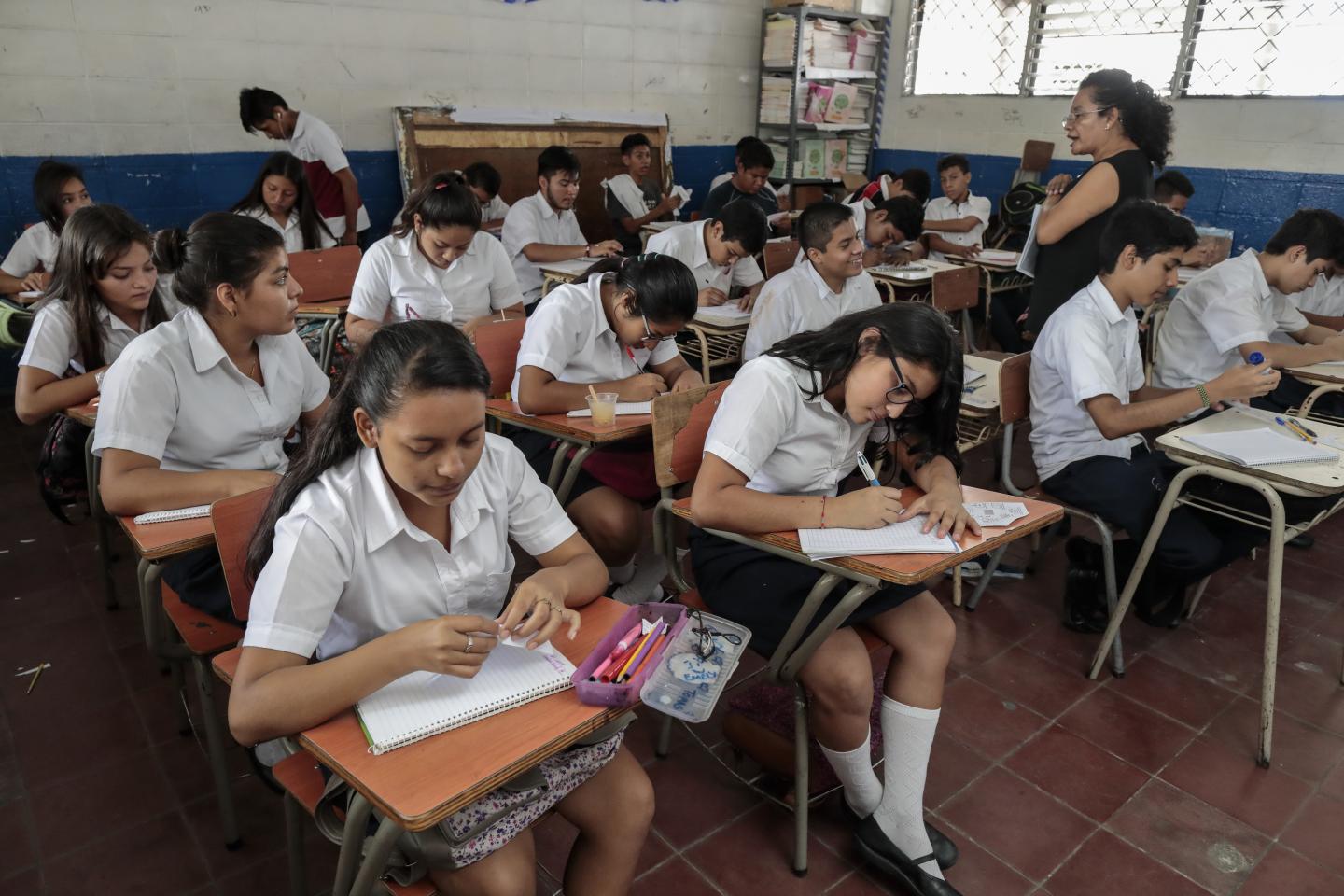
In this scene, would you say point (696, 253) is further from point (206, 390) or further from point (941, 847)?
point (941, 847)

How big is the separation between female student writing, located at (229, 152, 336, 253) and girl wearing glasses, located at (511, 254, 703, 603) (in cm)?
200

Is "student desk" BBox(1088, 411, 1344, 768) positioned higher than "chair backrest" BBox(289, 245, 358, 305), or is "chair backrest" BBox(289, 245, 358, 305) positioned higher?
"chair backrest" BBox(289, 245, 358, 305)

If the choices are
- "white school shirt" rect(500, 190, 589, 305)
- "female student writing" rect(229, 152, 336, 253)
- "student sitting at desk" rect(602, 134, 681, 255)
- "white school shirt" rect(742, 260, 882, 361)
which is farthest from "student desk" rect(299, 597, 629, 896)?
"student sitting at desk" rect(602, 134, 681, 255)

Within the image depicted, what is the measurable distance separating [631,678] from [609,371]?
1.50 meters

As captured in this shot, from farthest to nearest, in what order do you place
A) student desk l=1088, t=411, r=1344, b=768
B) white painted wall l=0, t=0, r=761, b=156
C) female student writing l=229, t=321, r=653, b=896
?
white painted wall l=0, t=0, r=761, b=156
student desk l=1088, t=411, r=1344, b=768
female student writing l=229, t=321, r=653, b=896

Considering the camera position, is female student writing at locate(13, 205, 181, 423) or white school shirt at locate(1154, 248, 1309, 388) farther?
white school shirt at locate(1154, 248, 1309, 388)

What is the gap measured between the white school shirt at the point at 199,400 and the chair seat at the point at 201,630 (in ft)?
0.90

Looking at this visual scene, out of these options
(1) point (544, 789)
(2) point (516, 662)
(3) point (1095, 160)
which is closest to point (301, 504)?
(2) point (516, 662)

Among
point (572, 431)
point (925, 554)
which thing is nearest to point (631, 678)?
point (925, 554)

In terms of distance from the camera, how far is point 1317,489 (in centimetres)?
190

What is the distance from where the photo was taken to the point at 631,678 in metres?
1.09

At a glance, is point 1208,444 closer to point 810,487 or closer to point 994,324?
point 810,487

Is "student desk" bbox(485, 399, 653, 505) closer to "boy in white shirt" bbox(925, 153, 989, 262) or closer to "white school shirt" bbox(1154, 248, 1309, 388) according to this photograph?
"white school shirt" bbox(1154, 248, 1309, 388)

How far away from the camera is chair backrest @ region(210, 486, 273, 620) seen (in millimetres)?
1280
